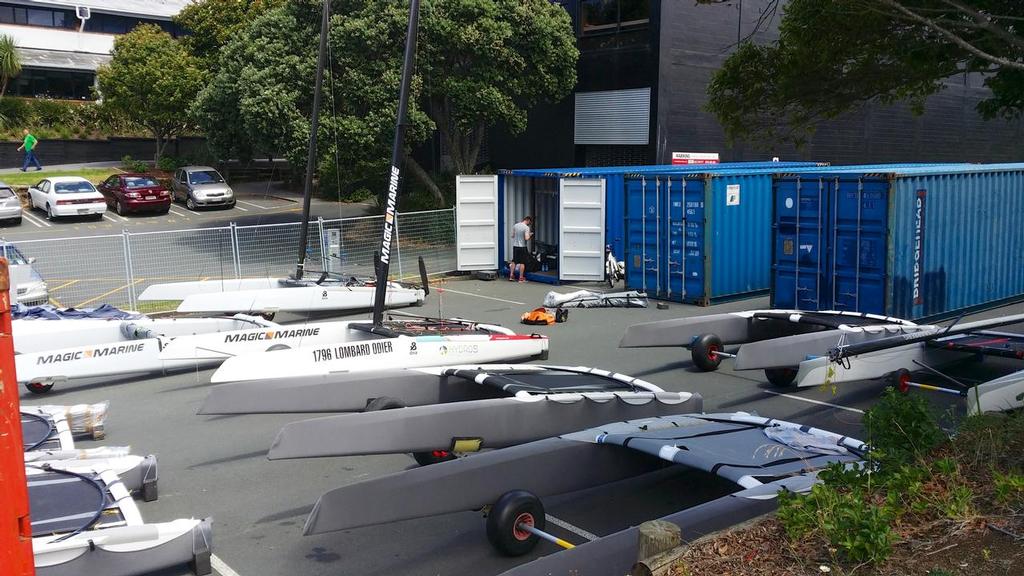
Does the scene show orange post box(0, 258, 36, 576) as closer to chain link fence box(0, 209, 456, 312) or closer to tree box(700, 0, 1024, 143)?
tree box(700, 0, 1024, 143)

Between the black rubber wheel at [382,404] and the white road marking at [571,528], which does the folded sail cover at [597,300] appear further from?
the white road marking at [571,528]

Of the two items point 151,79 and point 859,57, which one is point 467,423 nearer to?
point 859,57

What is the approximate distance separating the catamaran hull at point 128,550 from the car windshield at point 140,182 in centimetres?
2933

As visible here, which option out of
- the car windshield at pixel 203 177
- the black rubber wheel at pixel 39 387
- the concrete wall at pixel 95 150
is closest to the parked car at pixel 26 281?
the black rubber wheel at pixel 39 387

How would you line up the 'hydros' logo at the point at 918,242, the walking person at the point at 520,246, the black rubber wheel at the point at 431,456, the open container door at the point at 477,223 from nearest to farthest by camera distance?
the black rubber wheel at the point at 431,456
the 'hydros' logo at the point at 918,242
the walking person at the point at 520,246
the open container door at the point at 477,223

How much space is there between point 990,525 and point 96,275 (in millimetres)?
17796

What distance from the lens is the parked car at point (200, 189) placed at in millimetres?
33812

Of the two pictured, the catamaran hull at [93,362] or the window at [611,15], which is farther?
the window at [611,15]

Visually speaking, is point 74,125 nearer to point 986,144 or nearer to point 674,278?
point 674,278

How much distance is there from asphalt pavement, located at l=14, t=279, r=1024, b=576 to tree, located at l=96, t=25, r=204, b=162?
28.6 meters

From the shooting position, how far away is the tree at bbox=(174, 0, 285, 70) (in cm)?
3966

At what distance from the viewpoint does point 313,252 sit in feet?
71.8

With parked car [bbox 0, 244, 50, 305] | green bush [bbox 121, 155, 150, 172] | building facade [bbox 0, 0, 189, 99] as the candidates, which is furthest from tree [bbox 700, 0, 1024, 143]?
building facade [bbox 0, 0, 189, 99]

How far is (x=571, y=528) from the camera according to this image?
756 centimetres
